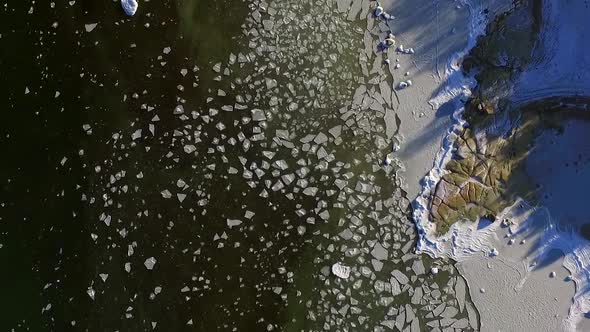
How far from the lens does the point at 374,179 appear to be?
8.32ft

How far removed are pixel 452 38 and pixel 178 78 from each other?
61.3 inches

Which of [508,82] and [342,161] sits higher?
[508,82]

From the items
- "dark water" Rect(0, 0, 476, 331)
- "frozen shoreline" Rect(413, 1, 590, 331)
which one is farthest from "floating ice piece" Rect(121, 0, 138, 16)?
"frozen shoreline" Rect(413, 1, 590, 331)

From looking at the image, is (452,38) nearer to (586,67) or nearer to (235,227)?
(586,67)

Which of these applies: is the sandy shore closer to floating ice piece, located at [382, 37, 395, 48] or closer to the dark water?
floating ice piece, located at [382, 37, 395, 48]

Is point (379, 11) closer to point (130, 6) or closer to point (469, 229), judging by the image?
point (469, 229)

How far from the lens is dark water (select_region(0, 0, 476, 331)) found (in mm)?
2531

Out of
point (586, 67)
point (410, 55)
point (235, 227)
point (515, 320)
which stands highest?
point (586, 67)

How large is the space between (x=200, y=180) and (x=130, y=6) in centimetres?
108

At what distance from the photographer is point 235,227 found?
8.38 feet

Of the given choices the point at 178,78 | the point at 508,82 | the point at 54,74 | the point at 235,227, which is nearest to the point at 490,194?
the point at 508,82

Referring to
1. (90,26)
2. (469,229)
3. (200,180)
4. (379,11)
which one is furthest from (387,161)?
(90,26)

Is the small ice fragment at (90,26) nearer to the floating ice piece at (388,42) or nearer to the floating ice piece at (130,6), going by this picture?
the floating ice piece at (130,6)

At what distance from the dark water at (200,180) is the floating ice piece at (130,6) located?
5cm
